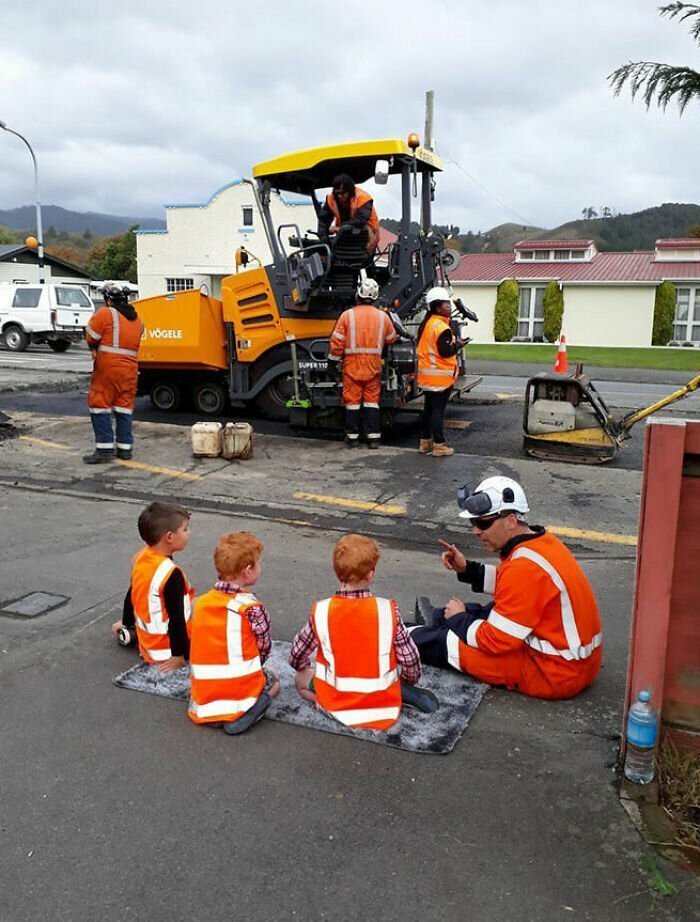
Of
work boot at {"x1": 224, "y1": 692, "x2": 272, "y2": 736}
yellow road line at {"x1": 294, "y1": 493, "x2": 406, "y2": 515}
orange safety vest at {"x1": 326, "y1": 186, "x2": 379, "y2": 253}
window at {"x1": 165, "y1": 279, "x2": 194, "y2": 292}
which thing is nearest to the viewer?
work boot at {"x1": 224, "y1": 692, "x2": 272, "y2": 736}

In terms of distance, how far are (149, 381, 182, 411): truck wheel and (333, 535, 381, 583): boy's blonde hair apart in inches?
320

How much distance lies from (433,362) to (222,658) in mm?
5499

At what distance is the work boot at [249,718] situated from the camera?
329 cm

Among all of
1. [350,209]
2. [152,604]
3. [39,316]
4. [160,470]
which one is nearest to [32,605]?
[152,604]

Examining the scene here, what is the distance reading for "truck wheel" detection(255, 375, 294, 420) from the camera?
991 centimetres

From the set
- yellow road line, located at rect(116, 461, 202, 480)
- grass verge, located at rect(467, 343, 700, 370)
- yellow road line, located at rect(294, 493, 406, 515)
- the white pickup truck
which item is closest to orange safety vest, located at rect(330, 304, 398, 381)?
yellow road line, located at rect(294, 493, 406, 515)

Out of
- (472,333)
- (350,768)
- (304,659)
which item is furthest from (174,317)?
(472,333)

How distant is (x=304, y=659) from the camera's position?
140 inches

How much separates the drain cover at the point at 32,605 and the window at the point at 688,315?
31574mm

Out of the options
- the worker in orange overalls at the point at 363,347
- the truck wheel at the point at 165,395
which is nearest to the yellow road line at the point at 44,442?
the truck wheel at the point at 165,395

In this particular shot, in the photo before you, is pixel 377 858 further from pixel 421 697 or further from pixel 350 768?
pixel 421 697

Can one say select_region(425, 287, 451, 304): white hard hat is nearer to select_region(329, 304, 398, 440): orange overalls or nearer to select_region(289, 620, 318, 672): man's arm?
select_region(329, 304, 398, 440): orange overalls

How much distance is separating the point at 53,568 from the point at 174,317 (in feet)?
17.3

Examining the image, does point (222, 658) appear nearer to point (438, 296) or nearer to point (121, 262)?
point (438, 296)
